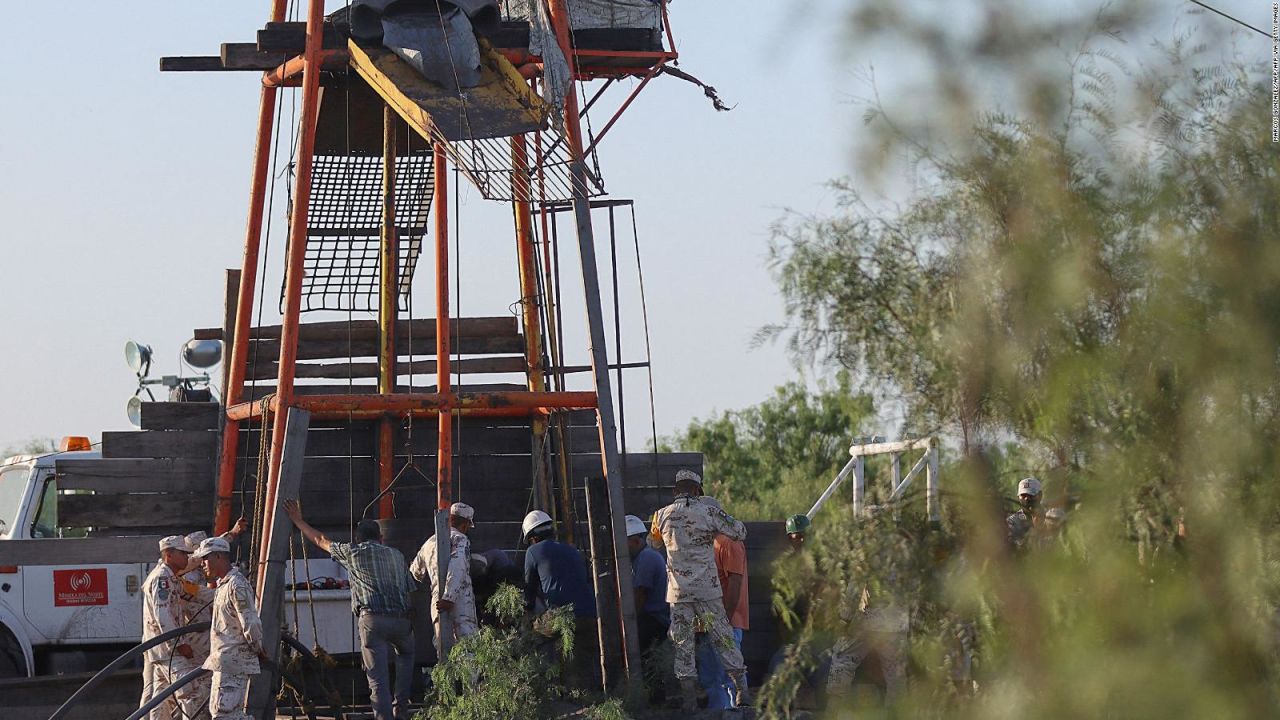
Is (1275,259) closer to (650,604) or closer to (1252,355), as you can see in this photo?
(1252,355)

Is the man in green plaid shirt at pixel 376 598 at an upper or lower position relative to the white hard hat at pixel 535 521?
lower

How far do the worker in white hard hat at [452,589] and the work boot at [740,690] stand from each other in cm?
178

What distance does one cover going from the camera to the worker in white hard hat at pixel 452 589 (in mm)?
11516

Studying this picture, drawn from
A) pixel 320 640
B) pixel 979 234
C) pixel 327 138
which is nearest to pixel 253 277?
pixel 327 138

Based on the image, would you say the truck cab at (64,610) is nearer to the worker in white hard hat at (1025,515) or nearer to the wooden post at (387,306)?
the wooden post at (387,306)

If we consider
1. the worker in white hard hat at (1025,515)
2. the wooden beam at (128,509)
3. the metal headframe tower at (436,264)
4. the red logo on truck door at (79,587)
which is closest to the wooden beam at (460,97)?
the metal headframe tower at (436,264)

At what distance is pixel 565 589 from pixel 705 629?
39.1 inches

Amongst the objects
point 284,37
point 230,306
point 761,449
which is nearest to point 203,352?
point 230,306

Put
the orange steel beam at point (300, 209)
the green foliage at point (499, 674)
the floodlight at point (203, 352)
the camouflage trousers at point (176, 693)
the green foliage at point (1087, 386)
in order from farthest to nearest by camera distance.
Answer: the floodlight at point (203, 352) → the orange steel beam at point (300, 209) → the camouflage trousers at point (176, 693) → the green foliage at point (499, 674) → the green foliage at point (1087, 386)

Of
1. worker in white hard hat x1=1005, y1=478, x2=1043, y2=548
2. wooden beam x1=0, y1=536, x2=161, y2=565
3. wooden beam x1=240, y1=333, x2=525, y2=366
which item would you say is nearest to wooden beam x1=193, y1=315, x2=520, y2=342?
wooden beam x1=240, y1=333, x2=525, y2=366

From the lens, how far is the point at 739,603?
12656 millimetres

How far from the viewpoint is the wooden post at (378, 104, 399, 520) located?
14109 millimetres

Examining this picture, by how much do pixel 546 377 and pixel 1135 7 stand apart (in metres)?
9.60

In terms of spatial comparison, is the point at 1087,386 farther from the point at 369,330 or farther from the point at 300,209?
the point at 369,330
